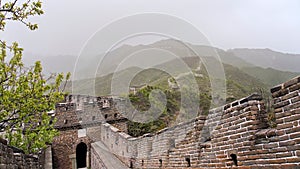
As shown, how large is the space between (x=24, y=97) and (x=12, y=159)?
163 inches

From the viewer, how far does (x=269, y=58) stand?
4694cm

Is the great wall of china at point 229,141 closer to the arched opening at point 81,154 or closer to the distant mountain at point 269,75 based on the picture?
the arched opening at point 81,154

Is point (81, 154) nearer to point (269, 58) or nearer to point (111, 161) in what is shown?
point (111, 161)

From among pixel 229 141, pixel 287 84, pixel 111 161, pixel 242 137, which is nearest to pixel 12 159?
pixel 229 141

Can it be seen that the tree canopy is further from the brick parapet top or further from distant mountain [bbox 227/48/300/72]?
distant mountain [bbox 227/48/300/72]

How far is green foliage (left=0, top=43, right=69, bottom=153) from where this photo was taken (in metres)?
8.77

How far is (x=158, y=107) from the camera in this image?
1884 cm

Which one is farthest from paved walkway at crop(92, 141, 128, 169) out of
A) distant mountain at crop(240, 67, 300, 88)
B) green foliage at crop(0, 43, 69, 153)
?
distant mountain at crop(240, 67, 300, 88)

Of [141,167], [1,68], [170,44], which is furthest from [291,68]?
[1,68]

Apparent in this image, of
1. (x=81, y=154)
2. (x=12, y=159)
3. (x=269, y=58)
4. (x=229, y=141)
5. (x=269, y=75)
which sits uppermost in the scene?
(x=269, y=58)

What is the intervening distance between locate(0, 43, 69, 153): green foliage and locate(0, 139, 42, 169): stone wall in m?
2.34

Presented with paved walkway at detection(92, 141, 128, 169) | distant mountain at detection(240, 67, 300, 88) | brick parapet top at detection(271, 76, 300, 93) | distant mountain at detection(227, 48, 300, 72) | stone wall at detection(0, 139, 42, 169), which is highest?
distant mountain at detection(227, 48, 300, 72)

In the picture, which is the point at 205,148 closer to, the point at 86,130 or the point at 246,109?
the point at 246,109

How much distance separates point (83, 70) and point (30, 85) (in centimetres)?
483
